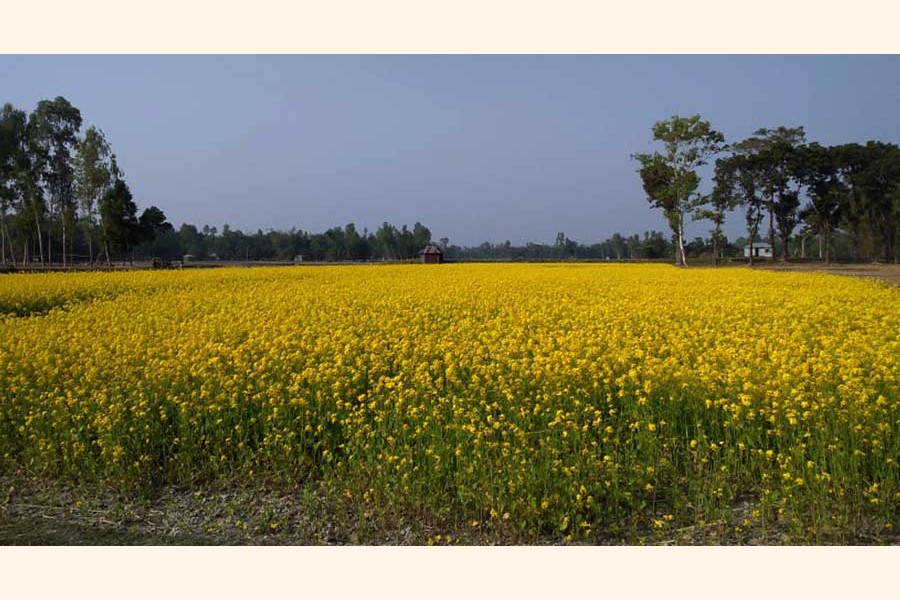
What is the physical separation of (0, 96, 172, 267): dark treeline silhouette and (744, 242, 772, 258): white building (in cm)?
1442

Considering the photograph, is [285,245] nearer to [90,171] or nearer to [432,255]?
[432,255]

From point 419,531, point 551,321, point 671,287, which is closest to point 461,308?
point 551,321

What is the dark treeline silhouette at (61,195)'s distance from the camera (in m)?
8.98

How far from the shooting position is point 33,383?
19.7 feet

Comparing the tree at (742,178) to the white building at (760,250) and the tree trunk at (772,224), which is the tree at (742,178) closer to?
the tree trunk at (772,224)

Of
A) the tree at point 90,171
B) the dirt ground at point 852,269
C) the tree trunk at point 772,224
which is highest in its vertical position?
the tree at point 90,171

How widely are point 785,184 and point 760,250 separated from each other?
4.90 metres

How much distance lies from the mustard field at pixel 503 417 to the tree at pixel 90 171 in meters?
3.22

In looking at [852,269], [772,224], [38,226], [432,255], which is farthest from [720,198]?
[432,255]

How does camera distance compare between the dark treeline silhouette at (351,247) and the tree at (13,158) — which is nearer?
the tree at (13,158)

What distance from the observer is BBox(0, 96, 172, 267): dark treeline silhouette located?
29.5 feet

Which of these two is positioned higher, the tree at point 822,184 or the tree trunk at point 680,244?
the tree at point 822,184

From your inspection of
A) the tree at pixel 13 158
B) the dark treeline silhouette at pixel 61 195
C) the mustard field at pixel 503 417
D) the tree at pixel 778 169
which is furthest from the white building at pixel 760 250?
the tree at pixel 13 158

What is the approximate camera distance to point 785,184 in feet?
41.5
